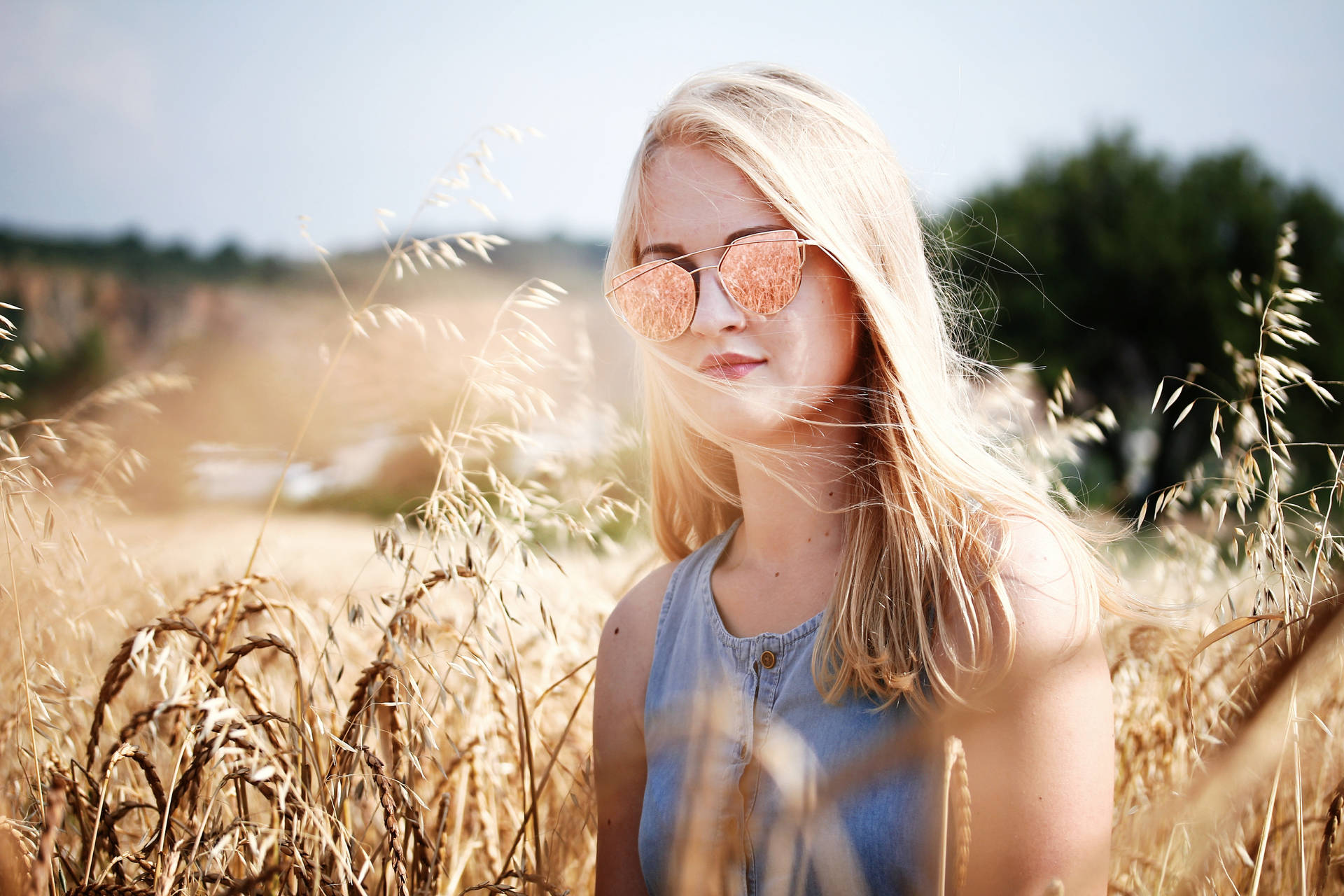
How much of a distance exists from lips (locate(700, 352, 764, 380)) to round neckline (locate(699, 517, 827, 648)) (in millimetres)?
393

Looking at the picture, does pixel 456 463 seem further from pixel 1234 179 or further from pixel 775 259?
pixel 1234 179

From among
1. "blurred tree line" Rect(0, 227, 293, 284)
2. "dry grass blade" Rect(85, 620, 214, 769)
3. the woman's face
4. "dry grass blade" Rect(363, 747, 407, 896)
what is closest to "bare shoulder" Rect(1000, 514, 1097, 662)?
the woman's face

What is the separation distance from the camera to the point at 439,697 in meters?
1.18

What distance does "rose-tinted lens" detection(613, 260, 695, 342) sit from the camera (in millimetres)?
1261

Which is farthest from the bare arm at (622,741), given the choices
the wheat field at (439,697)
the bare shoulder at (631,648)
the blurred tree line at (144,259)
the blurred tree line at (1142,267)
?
the blurred tree line at (144,259)

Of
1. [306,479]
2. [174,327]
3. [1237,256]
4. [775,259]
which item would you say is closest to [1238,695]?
[775,259]

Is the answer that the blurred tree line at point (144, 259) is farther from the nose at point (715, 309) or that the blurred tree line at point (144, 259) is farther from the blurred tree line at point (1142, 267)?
the nose at point (715, 309)

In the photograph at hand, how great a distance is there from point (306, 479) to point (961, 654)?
134cm

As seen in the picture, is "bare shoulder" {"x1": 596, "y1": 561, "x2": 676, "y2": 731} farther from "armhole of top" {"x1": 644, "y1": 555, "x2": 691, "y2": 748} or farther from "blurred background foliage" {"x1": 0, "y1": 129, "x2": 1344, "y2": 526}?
"blurred background foliage" {"x1": 0, "y1": 129, "x2": 1344, "y2": 526}

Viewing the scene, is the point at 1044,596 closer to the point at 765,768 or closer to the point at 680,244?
the point at 765,768

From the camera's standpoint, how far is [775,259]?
1203 mm

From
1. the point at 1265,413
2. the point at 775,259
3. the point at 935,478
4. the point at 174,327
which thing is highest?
the point at 174,327

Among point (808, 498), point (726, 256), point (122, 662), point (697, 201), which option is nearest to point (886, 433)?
point (808, 498)

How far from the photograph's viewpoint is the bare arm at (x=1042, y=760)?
96 centimetres
